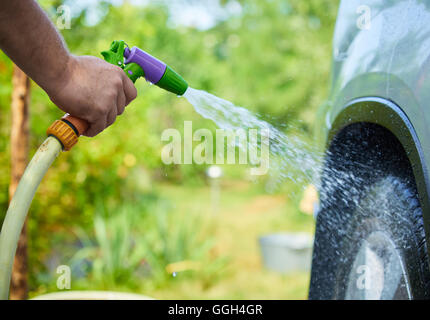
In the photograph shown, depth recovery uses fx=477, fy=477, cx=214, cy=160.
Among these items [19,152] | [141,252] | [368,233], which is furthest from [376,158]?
[141,252]

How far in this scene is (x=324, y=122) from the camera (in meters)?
2.04

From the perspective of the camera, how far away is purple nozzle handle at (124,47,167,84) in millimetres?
1308

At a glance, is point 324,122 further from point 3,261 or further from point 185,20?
point 185,20

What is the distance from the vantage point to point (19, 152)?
275 centimetres

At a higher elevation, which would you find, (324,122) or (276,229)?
(276,229)

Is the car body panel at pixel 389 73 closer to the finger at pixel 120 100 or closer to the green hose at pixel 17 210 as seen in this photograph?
the finger at pixel 120 100

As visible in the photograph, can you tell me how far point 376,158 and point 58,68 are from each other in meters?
1.04

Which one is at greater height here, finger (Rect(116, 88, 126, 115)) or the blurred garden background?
the blurred garden background

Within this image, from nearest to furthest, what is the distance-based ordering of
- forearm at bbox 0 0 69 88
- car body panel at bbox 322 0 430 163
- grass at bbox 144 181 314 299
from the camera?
forearm at bbox 0 0 69 88, car body panel at bbox 322 0 430 163, grass at bbox 144 181 314 299

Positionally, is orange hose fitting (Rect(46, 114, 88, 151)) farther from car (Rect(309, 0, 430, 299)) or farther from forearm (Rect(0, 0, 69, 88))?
car (Rect(309, 0, 430, 299))

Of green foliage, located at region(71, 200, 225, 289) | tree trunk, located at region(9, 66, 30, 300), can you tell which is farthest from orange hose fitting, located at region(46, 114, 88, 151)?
green foliage, located at region(71, 200, 225, 289)

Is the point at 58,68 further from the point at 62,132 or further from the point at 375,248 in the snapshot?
the point at 375,248
